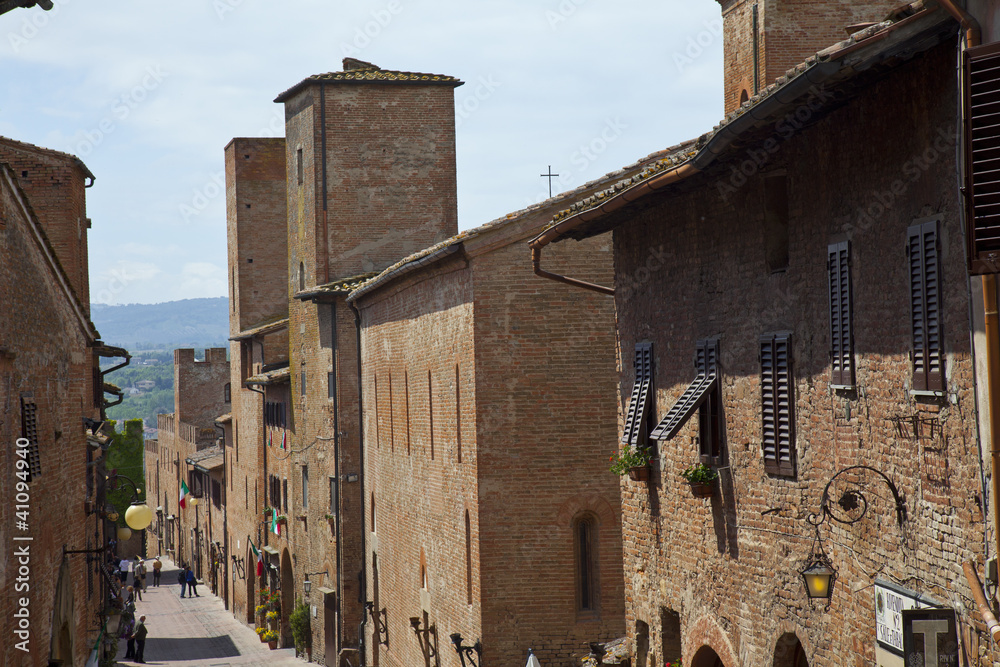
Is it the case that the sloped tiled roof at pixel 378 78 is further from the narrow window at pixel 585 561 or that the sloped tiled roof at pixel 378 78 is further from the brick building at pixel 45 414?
the narrow window at pixel 585 561

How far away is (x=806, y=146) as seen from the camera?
32.0ft

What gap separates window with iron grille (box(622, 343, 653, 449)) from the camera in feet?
43.6

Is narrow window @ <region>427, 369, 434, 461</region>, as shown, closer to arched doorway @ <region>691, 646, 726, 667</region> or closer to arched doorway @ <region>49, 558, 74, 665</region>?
arched doorway @ <region>49, 558, 74, 665</region>

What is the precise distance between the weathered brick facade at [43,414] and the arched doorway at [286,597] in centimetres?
1505

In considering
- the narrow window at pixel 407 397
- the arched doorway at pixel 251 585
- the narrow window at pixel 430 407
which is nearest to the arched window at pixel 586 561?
the narrow window at pixel 430 407

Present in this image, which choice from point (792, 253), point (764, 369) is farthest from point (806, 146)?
point (764, 369)

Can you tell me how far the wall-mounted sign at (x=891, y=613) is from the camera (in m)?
8.12

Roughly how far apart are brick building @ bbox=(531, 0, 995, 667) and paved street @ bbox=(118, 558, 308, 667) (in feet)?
76.5

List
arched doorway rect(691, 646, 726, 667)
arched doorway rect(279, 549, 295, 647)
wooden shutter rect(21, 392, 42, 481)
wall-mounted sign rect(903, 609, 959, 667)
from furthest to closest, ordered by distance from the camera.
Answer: arched doorway rect(279, 549, 295, 647)
wooden shutter rect(21, 392, 42, 481)
arched doorway rect(691, 646, 726, 667)
wall-mounted sign rect(903, 609, 959, 667)

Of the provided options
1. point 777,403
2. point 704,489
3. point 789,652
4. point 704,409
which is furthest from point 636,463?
point 789,652

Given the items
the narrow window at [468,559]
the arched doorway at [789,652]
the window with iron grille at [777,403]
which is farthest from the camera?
the narrow window at [468,559]

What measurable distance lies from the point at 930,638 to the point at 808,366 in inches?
106

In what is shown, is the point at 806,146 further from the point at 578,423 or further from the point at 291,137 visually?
the point at 291,137

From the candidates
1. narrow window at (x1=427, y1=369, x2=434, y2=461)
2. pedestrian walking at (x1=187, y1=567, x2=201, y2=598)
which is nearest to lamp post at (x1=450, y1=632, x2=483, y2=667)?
narrow window at (x1=427, y1=369, x2=434, y2=461)
